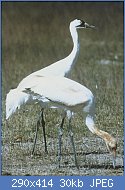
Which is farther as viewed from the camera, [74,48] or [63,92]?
[74,48]

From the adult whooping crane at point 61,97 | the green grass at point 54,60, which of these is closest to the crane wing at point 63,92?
the adult whooping crane at point 61,97

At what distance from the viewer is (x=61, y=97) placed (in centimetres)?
773

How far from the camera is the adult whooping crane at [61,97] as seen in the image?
771cm

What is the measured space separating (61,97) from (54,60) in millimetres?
7074

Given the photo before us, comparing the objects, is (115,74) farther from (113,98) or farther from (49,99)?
(49,99)

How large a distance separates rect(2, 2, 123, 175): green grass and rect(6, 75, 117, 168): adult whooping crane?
0.49 meters

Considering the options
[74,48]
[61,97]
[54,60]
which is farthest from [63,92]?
[54,60]

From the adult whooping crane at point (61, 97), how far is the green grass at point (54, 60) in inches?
19.5

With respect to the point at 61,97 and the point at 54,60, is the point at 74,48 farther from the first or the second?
the point at 54,60

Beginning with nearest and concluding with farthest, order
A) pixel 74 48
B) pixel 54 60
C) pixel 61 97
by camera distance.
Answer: pixel 61 97
pixel 74 48
pixel 54 60

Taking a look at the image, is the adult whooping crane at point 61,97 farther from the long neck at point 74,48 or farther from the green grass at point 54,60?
the long neck at point 74,48

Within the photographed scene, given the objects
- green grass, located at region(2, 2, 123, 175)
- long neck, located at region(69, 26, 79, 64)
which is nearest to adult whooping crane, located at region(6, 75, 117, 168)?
green grass, located at region(2, 2, 123, 175)

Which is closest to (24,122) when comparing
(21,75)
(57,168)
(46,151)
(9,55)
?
(46,151)

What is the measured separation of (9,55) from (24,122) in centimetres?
605
